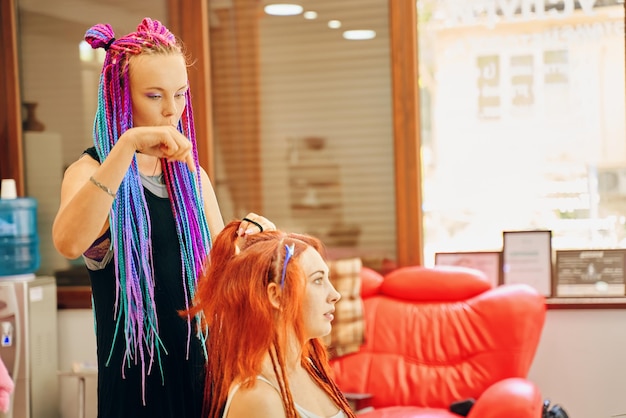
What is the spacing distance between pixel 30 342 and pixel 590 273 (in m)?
2.74

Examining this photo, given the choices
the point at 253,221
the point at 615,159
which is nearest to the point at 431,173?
the point at 615,159

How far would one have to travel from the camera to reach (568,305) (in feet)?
12.5

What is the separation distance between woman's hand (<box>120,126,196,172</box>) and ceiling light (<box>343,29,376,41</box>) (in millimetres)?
2944

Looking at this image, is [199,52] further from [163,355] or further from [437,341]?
[163,355]

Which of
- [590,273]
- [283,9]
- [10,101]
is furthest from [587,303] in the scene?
[10,101]

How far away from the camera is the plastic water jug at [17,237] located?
4312 millimetres

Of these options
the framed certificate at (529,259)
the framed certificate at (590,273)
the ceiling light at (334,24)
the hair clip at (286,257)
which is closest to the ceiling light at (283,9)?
the ceiling light at (334,24)

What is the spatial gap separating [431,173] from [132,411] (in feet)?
9.48

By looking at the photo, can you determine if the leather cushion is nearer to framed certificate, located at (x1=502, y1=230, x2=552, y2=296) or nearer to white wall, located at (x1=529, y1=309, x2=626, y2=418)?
framed certificate, located at (x1=502, y1=230, x2=552, y2=296)

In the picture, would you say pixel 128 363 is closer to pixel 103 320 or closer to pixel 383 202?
pixel 103 320

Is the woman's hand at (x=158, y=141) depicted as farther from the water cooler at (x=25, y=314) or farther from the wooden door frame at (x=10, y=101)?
the wooden door frame at (x=10, y=101)

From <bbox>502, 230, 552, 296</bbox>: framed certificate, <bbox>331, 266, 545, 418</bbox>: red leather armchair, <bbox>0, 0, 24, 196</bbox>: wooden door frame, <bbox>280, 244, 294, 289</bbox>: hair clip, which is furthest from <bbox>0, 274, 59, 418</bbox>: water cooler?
<bbox>280, 244, 294, 289</bbox>: hair clip

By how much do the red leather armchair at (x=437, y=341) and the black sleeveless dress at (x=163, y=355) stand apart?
2001 millimetres

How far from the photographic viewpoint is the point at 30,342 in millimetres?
4246
